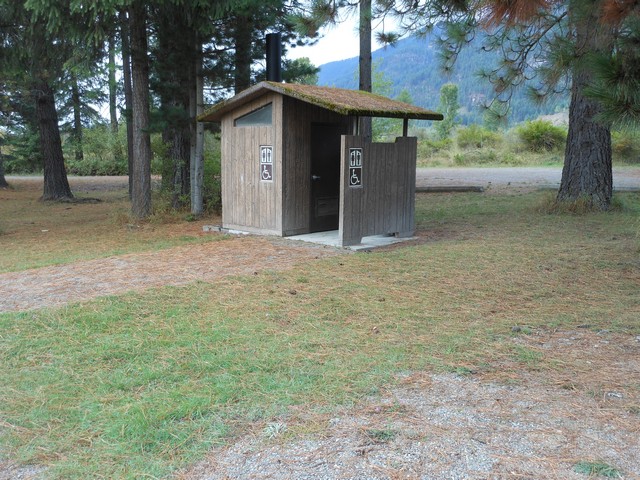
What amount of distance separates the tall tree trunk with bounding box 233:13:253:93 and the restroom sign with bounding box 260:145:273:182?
3551 millimetres

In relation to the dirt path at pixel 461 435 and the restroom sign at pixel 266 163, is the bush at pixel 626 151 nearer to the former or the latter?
the restroom sign at pixel 266 163

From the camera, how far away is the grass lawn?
137 inches

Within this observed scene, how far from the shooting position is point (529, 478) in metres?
2.94

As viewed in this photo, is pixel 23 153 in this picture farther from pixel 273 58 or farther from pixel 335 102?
pixel 335 102

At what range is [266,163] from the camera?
1067cm

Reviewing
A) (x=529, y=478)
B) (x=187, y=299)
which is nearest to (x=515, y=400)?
(x=529, y=478)

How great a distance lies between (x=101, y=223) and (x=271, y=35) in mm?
5778

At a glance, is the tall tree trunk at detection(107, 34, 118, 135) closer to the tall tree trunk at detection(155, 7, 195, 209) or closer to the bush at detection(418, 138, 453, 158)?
the tall tree trunk at detection(155, 7, 195, 209)

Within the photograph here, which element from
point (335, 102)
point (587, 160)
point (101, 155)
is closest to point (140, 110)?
point (335, 102)

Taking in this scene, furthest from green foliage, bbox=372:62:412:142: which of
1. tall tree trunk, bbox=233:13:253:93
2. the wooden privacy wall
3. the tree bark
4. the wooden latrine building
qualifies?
the wooden privacy wall

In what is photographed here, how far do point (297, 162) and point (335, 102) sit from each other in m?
1.73

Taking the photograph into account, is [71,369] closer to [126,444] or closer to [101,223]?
[126,444]

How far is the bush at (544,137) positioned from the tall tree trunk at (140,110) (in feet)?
101

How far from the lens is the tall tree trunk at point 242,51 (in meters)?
12.9
